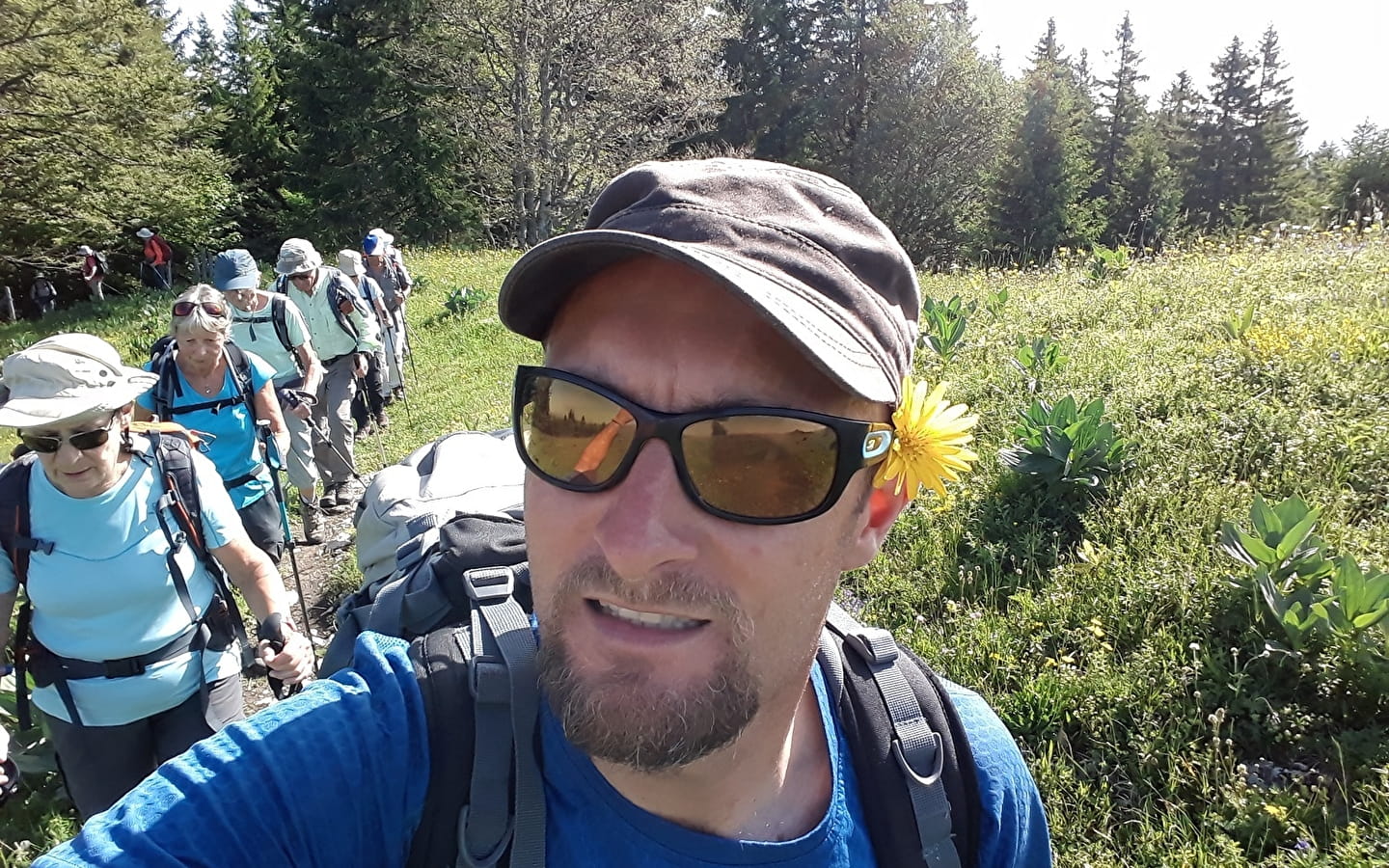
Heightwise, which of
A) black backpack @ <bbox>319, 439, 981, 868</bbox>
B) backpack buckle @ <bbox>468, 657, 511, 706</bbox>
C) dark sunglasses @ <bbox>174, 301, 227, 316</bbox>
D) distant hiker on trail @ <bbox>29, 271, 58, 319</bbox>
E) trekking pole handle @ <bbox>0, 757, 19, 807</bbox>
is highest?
dark sunglasses @ <bbox>174, 301, 227, 316</bbox>

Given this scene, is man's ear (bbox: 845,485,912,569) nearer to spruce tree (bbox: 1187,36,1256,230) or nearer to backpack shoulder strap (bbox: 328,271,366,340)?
backpack shoulder strap (bbox: 328,271,366,340)

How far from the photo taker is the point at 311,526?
6.23 m

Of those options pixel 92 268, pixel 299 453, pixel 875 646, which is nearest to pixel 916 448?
pixel 875 646

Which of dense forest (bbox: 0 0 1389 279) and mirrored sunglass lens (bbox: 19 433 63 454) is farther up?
dense forest (bbox: 0 0 1389 279)

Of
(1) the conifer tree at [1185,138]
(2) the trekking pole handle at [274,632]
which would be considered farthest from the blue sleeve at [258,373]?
(1) the conifer tree at [1185,138]

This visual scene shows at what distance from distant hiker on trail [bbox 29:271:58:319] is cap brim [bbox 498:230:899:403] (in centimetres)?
2975

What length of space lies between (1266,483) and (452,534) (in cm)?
359

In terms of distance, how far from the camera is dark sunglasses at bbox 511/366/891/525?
114 centimetres

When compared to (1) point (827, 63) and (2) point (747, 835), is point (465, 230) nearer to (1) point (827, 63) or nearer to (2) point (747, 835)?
(1) point (827, 63)

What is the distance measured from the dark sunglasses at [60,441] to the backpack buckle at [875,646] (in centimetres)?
243

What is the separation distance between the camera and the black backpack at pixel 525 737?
1155 millimetres

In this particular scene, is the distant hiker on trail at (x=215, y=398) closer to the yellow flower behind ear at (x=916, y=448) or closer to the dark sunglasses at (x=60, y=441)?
the dark sunglasses at (x=60, y=441)

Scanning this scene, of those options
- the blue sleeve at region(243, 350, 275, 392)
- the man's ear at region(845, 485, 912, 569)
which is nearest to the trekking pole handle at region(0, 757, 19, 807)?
the man's ear at region(845, 485, 912, 569)

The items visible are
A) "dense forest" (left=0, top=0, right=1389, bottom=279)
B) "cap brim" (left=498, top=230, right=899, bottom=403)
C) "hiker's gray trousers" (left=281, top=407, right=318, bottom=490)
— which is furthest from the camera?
"dense forest" (left=0, top=0, right=1389, bottom=279)
